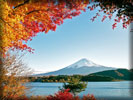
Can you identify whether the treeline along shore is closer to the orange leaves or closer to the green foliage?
the green foliage

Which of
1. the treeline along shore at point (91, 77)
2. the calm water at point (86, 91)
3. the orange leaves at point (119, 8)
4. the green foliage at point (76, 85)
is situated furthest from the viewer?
the green foliage at point (76, 85)

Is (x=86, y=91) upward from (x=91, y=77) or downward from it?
downward

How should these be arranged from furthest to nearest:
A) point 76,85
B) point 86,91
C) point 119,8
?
point 86,91 → point 76,85 → point 119,8

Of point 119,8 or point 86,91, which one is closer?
point 119,8

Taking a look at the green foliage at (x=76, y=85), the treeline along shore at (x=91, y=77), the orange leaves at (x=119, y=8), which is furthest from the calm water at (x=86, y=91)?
the orange leaves at (x=119, y=8)

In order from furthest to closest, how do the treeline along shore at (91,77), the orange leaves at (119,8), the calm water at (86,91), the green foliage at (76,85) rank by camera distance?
the green foliage at (76,85) < the calm water at (86,91) < the treeline along shore at (91,77) < the orange leaves at (119,8)

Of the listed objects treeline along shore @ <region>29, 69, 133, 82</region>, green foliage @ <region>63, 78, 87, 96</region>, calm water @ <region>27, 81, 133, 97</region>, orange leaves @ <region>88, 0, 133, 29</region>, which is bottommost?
calm water @ <region>27, 81, 133, 97</region>

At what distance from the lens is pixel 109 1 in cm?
266

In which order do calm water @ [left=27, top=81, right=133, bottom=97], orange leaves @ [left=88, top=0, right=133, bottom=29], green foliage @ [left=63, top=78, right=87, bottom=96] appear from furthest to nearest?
1. green foliage @ [left=63, top=78, right=87, bottom=96]
2. calm water @ [left=27, top=81, right=133, bottom=97]
3. orange leaves @ [left=88, top=0, right=133, bottom=29]

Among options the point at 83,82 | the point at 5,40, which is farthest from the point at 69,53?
the point at 83,82

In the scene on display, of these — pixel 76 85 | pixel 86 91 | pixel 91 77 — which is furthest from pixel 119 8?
pixel 86 91

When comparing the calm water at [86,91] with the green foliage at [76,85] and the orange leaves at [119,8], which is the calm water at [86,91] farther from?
the orange leaves at [119,8]

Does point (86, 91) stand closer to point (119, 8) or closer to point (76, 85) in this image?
point (76, 85)

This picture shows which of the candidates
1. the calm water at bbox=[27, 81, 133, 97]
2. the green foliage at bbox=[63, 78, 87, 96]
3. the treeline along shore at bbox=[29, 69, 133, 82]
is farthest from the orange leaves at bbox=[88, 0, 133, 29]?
the green foliage at bbox=[63, 78, 87, 96]
